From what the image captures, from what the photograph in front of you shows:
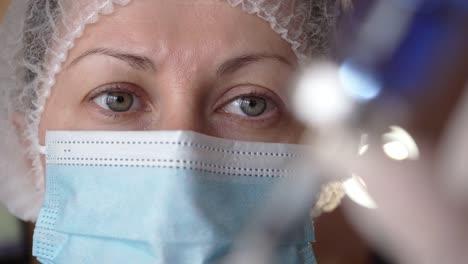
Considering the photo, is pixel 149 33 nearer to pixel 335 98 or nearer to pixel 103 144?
pixel 103 144

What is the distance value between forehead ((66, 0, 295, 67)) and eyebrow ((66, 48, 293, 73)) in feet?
0.04

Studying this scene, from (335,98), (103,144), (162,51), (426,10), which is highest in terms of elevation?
(426,10)

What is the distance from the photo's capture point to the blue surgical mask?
2.54 feet

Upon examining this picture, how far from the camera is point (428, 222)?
1.82m

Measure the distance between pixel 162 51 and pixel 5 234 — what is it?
158 cm

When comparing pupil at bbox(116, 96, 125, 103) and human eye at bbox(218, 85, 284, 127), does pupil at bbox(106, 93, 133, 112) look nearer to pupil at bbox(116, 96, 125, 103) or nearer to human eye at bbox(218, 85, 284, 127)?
pupil at bbox(116, 96, 125, 103)

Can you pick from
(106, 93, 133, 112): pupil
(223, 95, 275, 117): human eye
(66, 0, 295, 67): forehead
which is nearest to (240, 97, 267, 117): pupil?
(223, 95, 275, 117): human eye

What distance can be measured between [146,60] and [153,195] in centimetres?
23

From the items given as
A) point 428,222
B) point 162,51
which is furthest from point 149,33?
point 428,222

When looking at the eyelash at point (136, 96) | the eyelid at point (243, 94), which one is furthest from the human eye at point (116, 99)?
the eyelid at point (243, 94)

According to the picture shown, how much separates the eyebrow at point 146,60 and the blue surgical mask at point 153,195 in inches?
4.7

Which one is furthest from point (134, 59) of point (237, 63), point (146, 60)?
point (237, 63)

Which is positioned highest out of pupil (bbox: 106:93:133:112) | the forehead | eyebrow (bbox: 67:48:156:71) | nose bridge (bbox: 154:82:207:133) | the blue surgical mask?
the forehead

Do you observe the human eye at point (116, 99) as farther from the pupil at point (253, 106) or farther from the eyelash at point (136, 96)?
the pupil at point (253, 106)
